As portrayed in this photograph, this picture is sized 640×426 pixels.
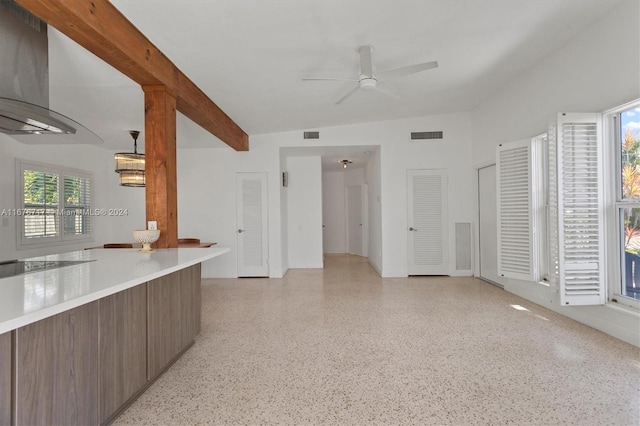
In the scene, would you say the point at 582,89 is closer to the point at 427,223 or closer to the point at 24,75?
the point at 427,223

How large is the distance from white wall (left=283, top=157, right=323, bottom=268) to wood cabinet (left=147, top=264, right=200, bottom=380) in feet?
13.7

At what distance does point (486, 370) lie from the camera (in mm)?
2436

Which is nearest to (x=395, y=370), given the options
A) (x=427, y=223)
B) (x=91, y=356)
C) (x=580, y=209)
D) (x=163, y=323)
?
(x=163, y=323)

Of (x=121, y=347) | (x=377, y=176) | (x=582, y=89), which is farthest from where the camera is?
(x=377, y=176)

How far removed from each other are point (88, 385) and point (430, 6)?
11.3 ft

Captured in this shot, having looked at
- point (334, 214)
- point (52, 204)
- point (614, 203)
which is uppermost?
point (52, 204)

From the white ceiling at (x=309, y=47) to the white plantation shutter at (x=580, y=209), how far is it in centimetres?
109

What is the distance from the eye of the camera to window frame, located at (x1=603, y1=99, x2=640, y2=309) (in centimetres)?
310

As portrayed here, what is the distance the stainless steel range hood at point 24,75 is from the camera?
7.40 ft

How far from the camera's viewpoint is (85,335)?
1660 mm

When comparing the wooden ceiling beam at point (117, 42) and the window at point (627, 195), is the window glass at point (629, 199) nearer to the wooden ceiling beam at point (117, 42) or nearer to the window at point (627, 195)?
the window at point (627, 195)

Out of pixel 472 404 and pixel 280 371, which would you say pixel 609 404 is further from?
pixel 280 371

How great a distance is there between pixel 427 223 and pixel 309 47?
A: 13.4 ft

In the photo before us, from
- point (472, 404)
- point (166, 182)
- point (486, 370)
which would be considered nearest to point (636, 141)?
point (486, 370)
